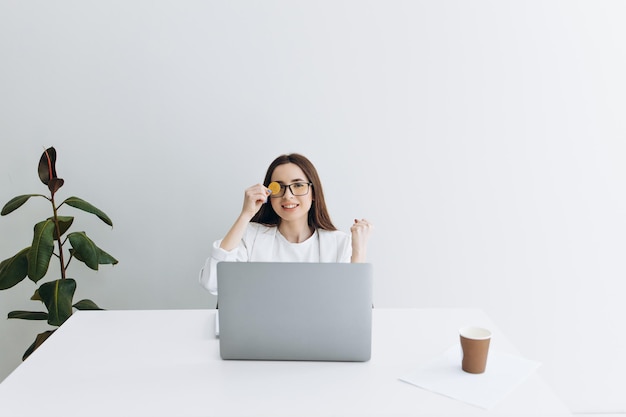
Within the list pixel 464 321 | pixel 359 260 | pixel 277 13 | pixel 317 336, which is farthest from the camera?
pixel 277 13

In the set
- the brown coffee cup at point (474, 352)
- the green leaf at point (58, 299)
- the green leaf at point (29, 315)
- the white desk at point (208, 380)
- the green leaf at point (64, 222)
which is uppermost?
the green leaf at point (64, 222)

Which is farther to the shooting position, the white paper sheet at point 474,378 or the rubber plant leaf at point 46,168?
the rubber plant leaf at point 46,168

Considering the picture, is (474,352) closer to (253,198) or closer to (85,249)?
(253,198)

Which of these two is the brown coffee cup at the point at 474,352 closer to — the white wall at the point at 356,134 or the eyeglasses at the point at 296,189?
the eyeglasses at the point at 296,189

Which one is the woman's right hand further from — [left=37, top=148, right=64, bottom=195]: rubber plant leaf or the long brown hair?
[left=37, top=148, right=64, bottom=195]: rubber plant leaf

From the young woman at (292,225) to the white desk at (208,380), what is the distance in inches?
24.9

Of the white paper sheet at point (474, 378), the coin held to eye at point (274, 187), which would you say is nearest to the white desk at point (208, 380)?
the white paper sheet at point (474, 378)

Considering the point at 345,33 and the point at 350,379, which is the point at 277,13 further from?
the point at 350,379

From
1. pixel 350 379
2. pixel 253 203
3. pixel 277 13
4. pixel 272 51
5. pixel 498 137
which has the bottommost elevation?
pixel 350 379

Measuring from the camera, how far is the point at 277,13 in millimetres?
2719

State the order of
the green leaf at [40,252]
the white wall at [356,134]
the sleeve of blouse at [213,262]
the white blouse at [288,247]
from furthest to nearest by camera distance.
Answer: the white wall at [356,134]
the white blouse at [288,247]
the green leaf at [40,252]
the sleeve of blouse at [213,262]

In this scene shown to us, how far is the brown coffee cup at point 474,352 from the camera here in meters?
1.37

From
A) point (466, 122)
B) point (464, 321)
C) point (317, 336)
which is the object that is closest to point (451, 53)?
point (466, 122)

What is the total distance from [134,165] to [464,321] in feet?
5.82
